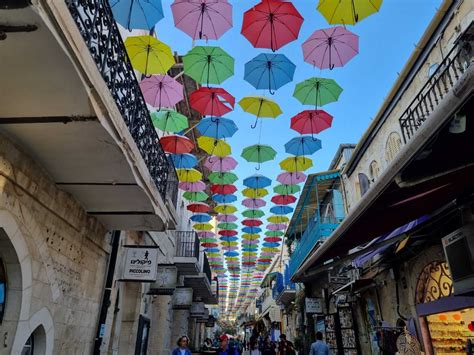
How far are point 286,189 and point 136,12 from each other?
10066mm

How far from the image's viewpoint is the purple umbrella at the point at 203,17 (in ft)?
25.2

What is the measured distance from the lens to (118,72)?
491 centimetres

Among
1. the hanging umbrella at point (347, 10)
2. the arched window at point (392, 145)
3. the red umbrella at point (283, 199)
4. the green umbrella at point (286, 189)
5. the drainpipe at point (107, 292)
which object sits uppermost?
the hanging umbrella at point (347, 10)

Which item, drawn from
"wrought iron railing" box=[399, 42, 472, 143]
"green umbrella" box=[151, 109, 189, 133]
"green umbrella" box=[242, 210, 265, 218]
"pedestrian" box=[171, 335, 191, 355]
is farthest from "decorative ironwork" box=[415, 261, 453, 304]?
"green umbrella" box=[242, 210, 265, 218]

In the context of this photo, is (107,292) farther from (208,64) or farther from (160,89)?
(208,64)

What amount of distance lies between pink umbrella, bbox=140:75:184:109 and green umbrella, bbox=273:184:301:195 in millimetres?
7327

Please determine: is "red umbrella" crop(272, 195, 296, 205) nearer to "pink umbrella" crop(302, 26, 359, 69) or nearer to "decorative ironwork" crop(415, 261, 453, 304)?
"pink umbrella" crop(302, 26, 359, 69)

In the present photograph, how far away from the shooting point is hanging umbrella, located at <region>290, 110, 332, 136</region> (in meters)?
10.5

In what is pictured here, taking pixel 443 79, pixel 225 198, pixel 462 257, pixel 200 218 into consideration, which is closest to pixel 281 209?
pixel 225 198

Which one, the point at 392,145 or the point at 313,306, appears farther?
the point at 313,306

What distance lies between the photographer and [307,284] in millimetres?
17203

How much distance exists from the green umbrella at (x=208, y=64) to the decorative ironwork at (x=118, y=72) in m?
2.64

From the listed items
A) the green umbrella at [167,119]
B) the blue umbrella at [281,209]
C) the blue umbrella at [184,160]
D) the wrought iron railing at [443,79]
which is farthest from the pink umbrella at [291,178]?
the wrought iron railing at [443,79]

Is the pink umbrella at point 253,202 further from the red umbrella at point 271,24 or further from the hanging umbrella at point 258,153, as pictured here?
the red umbrella at point 271,24
